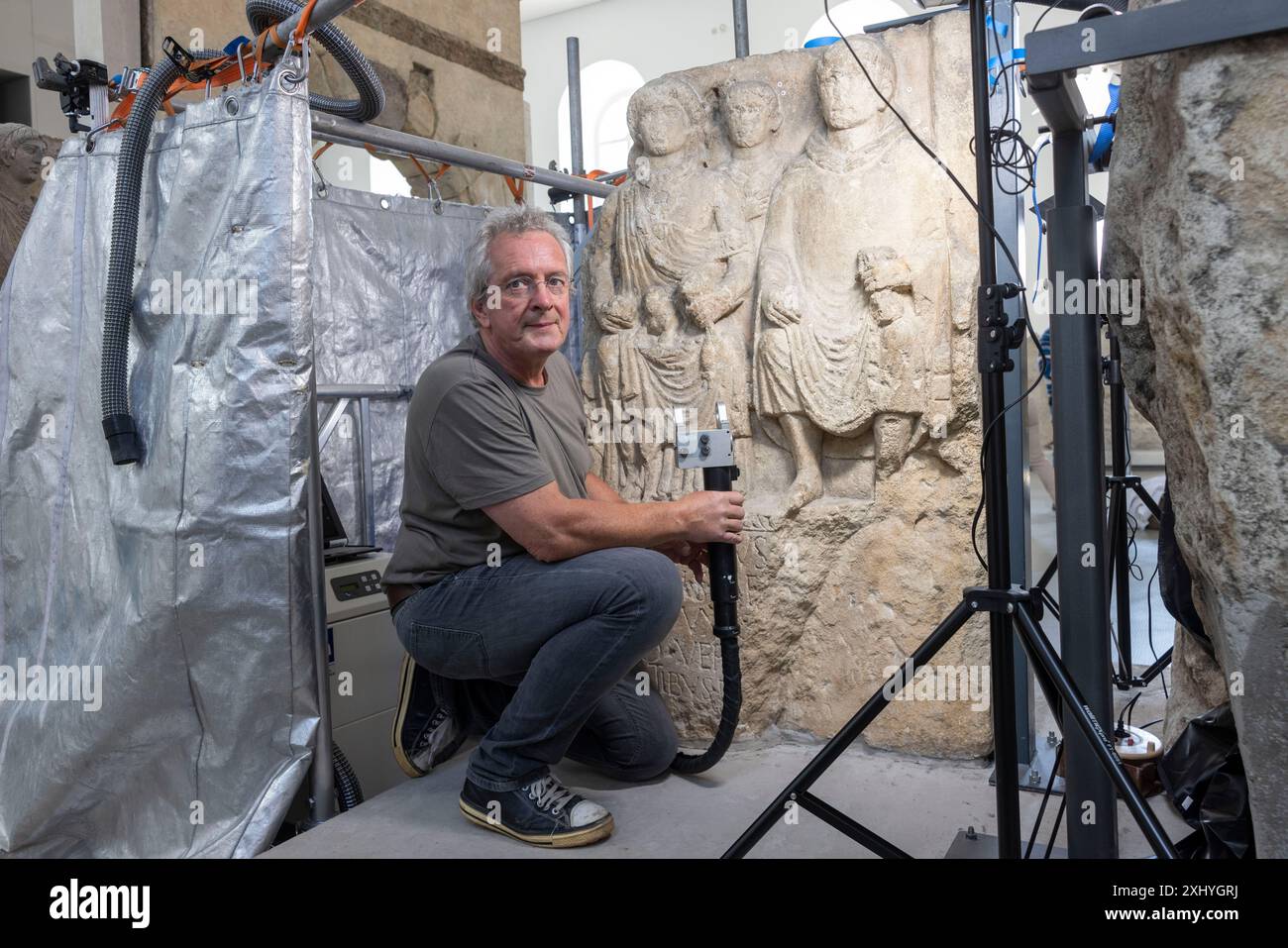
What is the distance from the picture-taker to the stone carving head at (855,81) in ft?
9.04

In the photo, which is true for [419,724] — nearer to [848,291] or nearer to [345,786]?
[345,786]

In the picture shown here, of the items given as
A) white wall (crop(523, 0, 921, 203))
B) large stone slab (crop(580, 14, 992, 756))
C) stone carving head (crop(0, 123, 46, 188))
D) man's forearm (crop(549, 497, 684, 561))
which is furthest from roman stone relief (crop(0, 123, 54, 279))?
white wall (crop(523, 0, 921, 203))

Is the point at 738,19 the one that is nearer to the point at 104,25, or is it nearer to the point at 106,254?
the point at 106,254

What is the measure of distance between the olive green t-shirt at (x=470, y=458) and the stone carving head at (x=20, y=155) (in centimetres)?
286

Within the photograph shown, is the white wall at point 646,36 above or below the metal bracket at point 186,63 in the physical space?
above

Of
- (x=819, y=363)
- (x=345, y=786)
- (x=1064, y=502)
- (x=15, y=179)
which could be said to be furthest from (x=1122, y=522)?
(x=15, y=179)

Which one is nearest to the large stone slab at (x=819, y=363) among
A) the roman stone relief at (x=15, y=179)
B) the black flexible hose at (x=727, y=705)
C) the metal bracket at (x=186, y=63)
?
the black flexible hose at (x=727, y=705)

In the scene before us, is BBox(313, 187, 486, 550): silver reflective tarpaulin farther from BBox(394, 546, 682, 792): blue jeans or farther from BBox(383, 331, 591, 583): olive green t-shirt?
BBox(394, 546, 682, 792): blue jeans

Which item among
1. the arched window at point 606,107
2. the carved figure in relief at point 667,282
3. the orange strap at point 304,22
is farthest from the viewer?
the arched window at point 606,107

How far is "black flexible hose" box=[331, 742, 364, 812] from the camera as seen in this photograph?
8.37 ft

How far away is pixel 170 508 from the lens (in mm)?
2312

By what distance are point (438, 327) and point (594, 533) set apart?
2.00 meters

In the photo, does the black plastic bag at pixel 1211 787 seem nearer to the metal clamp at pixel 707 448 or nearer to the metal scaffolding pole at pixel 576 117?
the metal clamp at pixel 707 448

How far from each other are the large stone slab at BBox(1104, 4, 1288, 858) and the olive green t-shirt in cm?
127
